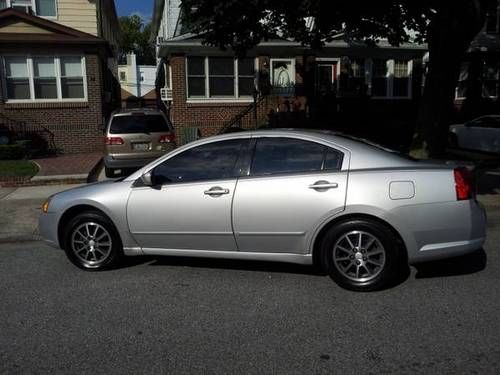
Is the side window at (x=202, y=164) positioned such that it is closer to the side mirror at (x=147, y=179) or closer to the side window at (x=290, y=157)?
the side mirror at (x=147, y=179)

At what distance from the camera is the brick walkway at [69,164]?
42.1ft

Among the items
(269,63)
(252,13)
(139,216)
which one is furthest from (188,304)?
(269,63)

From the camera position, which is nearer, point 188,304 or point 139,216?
point 188,304

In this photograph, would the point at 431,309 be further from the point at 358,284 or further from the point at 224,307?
the point at 224,307

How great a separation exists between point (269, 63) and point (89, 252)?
1568 cm

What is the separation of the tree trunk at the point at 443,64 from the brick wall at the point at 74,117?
11.4m

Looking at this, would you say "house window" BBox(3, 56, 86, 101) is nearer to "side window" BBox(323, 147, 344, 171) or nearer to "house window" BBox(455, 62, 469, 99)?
"side window" BBox(323, 147, 344, 171)

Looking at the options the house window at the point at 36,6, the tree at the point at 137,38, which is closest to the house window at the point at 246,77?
the house window at the point at 36,6

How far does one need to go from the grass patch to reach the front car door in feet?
26.1

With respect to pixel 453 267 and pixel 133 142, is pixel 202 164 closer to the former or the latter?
pixel 453 267

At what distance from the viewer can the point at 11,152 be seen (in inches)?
608

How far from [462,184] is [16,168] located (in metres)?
11.5

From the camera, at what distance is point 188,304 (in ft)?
15.1

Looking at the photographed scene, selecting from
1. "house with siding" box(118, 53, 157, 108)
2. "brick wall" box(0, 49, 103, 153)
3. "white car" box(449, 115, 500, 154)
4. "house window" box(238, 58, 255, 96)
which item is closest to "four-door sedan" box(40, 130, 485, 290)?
"white car" box(449, 115, 500, 154)
